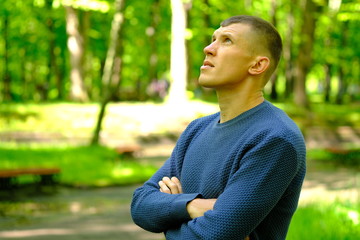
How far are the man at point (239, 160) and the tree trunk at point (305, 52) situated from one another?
27527mm

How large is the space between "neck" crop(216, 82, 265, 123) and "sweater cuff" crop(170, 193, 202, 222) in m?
0.34

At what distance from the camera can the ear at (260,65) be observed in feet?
8.58

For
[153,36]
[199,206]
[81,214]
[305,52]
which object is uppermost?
[199,206]

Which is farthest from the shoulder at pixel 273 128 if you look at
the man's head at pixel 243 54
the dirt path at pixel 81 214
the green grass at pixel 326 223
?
the dirt path at pixel 81 214

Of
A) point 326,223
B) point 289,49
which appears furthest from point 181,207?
point 289,49

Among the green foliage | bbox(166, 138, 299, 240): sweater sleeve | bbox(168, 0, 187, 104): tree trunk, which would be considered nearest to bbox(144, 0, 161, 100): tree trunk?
the green foliage

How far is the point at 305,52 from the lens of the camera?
31.0m

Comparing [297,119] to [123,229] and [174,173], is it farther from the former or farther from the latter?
[174,173]

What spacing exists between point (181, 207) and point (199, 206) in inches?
3.9

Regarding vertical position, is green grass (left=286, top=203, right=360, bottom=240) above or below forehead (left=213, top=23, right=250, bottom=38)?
below

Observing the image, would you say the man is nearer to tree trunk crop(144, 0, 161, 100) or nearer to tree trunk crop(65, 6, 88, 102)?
tree trunk crop(65, 6, 88, 102)

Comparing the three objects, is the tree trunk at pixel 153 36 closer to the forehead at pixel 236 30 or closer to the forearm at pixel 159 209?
the forearm at pixel 159 209

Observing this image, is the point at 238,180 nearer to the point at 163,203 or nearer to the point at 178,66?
the point at 163,203

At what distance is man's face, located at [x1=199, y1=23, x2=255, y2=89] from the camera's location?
2627mm
